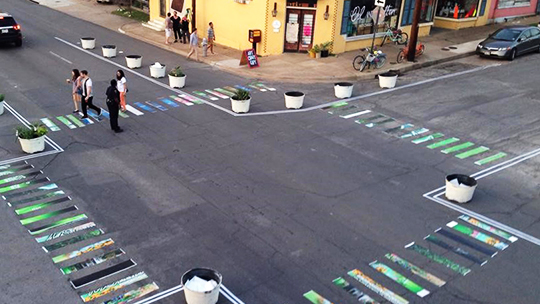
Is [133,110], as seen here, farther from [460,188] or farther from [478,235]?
[478,235]

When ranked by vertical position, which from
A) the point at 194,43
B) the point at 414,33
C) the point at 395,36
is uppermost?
the point at 414,33

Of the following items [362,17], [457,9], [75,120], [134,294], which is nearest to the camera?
[134,294]

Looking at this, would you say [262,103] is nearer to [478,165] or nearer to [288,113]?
[288,113]

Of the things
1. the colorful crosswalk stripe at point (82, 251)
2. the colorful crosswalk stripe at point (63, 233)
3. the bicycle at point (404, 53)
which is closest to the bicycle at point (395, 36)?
the bicycle at point (404, 53)

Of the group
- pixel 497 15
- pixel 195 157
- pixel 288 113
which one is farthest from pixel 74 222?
pixel 497 15

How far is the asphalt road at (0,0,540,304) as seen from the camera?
9664 mm

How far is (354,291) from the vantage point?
30.5ft

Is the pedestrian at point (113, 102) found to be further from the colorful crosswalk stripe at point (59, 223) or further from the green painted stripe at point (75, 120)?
the colorful crosswalk stripe at point (59, 223)

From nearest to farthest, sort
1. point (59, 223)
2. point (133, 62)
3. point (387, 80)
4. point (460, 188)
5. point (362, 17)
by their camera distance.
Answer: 1. point (59, 223)
2. point (460, 188)
3. point (387, 80)
4. point (133, 62)
5. point (362, 17)

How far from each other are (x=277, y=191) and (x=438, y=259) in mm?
4160

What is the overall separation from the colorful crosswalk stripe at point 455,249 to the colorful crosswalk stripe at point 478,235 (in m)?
0.69

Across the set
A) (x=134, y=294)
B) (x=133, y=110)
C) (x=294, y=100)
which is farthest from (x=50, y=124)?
(x=134, y=294)

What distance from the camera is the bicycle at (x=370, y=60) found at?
2377 centimetres

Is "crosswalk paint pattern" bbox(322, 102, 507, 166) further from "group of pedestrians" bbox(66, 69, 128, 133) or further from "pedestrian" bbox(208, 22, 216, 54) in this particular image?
"pedestrian" bbox(208, 22, 216, 54)
